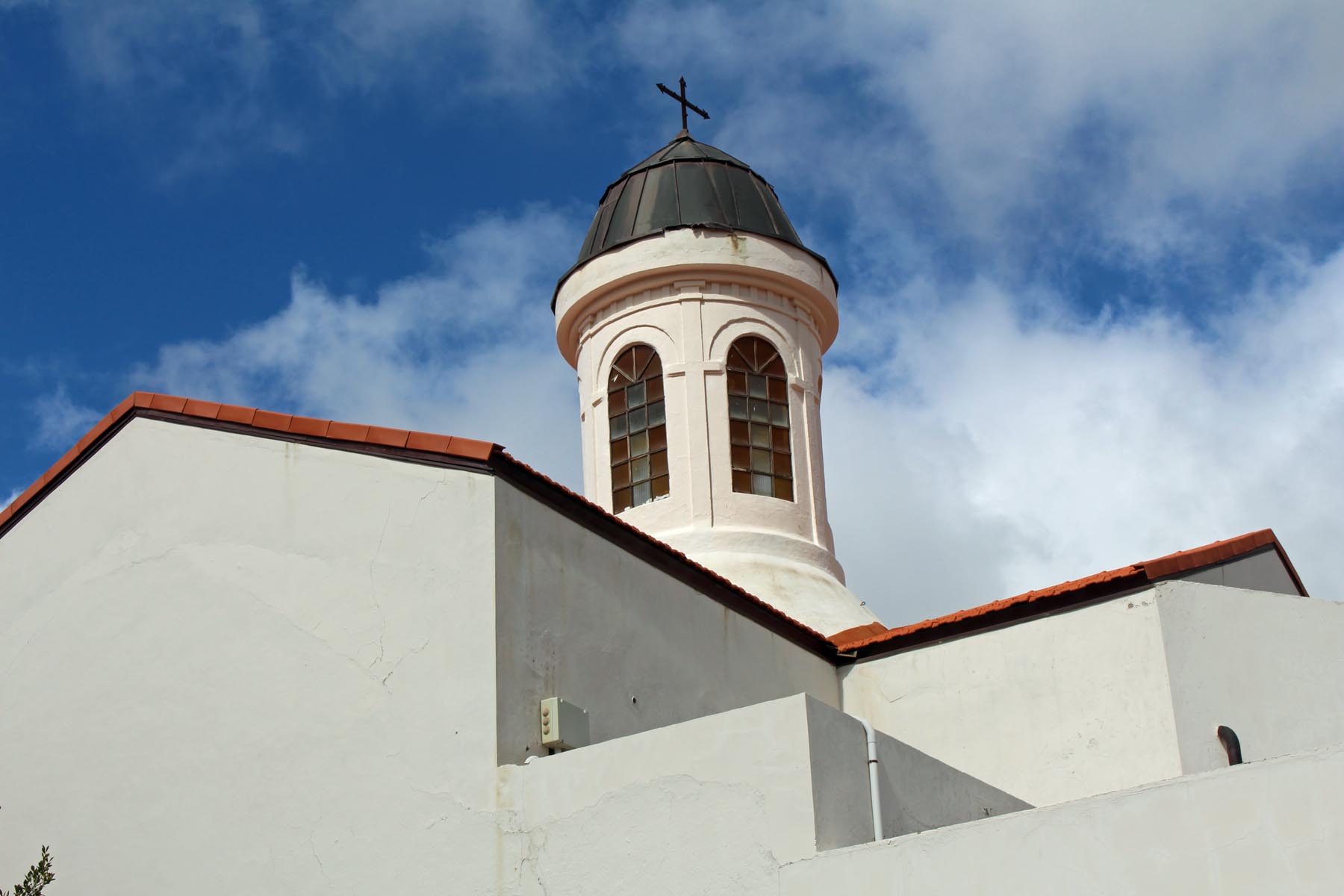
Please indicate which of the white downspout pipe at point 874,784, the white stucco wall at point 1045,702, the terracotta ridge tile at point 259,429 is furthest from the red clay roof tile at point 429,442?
the white stucco wall at point 1045,702

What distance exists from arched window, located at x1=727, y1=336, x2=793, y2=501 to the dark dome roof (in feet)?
4.46

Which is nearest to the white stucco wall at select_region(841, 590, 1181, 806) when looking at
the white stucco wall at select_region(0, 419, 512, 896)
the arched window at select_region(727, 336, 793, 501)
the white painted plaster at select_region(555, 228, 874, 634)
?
the white painted plaster at select_region(555, 228, 874, 634)

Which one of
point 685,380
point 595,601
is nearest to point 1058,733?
point 595,601

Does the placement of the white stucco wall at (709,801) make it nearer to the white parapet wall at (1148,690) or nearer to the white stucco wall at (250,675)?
the white stucco wall at (250,675)

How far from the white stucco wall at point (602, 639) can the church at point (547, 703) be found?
0.03m

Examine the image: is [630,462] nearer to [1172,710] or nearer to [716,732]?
[1172,710]

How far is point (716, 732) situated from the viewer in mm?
9719

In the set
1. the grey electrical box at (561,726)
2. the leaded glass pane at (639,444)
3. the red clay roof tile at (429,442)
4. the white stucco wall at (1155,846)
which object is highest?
the leaded glass pane at (639,444)

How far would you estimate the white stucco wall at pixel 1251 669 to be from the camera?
12.9 metres

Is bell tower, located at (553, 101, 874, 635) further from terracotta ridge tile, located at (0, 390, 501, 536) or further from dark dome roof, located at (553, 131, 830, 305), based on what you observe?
terracotta ridge tile, located at (0, 390, 501, 536)

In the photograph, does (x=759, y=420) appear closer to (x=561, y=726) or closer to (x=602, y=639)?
(x=602, y=639)

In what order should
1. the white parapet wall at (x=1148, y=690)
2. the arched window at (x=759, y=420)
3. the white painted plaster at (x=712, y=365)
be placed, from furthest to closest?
the arched window at (x=759, y=420) → the white painted plaster at (x=712, y=365) → the white parapet wall at (x=1148, y=690)

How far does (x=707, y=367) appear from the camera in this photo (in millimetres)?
17844

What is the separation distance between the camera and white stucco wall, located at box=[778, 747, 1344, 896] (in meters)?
7.35
